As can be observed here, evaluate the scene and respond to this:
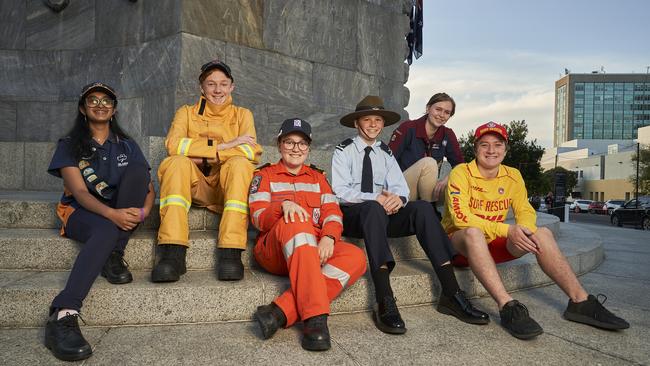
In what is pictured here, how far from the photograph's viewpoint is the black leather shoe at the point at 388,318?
3.02 m

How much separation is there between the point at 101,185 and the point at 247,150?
3.65 ft

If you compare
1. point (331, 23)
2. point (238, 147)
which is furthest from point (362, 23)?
point (238, 147)

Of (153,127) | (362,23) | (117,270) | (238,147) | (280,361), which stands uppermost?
(362,23)

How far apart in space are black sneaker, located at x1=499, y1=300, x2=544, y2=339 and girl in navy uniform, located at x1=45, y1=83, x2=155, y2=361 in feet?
8.36

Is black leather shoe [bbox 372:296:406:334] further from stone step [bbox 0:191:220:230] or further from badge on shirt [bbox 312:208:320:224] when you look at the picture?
stone step [bbox 0:191:220:230]

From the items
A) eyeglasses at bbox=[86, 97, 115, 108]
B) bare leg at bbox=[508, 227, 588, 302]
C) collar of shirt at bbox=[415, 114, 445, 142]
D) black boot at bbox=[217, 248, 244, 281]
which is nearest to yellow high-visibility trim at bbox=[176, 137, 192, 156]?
eyeglasses at bbox=[86, 97, 115, 108]

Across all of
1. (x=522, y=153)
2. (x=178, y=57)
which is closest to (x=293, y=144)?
(x=178, y=57)

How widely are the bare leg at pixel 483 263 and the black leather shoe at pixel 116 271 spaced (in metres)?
2.39

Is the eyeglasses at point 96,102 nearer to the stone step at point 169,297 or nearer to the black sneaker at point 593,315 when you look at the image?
the stone step at point 169,297

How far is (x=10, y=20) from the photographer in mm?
7375

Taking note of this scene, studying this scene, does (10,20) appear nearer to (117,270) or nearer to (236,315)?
(117,270)

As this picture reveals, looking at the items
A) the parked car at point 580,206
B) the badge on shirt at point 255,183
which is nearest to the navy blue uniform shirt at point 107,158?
the badge on shirt at point 255,183

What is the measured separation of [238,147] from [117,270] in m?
1.29

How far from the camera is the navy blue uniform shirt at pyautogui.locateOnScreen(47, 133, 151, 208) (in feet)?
11.1
